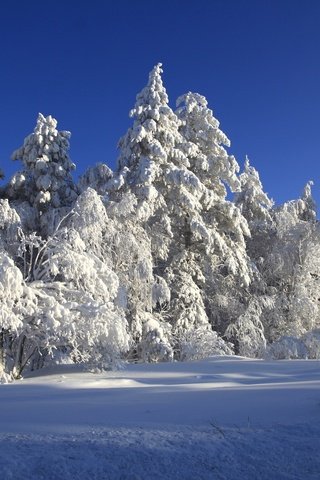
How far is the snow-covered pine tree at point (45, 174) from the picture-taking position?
58.4 ft

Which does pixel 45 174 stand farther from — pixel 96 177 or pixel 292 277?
pixel 292 277

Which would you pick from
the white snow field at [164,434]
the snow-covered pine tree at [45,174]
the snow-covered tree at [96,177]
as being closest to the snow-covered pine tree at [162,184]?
the snow-covered tree at [96,177]

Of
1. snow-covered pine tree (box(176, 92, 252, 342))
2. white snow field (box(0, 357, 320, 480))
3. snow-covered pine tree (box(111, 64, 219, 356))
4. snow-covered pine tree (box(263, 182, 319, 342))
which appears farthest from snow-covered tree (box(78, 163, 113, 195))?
white snow field (box(0, 357, 320, 480))

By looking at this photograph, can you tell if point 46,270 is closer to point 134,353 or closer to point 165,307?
point 134,353

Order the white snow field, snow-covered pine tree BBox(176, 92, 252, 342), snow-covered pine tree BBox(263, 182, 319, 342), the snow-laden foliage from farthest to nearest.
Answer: the snow-laden foliage → snow-covered pine tree BBox(263, 182, 319, 342) → snow-covered pine tree BBox(176, 92, 252, 342) → the white snow field

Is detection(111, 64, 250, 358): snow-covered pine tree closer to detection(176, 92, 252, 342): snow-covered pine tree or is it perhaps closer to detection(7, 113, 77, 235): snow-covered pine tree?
detection(176, 92, 252, 342): snow-covered pine tree

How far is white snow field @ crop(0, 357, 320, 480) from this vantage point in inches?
143

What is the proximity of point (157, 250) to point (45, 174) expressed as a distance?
5279 mm

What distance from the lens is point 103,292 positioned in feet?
40.6

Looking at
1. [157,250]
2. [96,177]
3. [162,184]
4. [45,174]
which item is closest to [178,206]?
[162,184]

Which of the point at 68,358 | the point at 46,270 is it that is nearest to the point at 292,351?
the point at 68,358

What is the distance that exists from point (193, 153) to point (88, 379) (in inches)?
522

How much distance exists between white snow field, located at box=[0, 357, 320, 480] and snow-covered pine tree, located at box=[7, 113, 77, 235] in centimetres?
1147

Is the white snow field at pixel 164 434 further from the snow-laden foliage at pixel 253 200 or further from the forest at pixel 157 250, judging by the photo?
the snow-laden foliage at pixel 253 200
